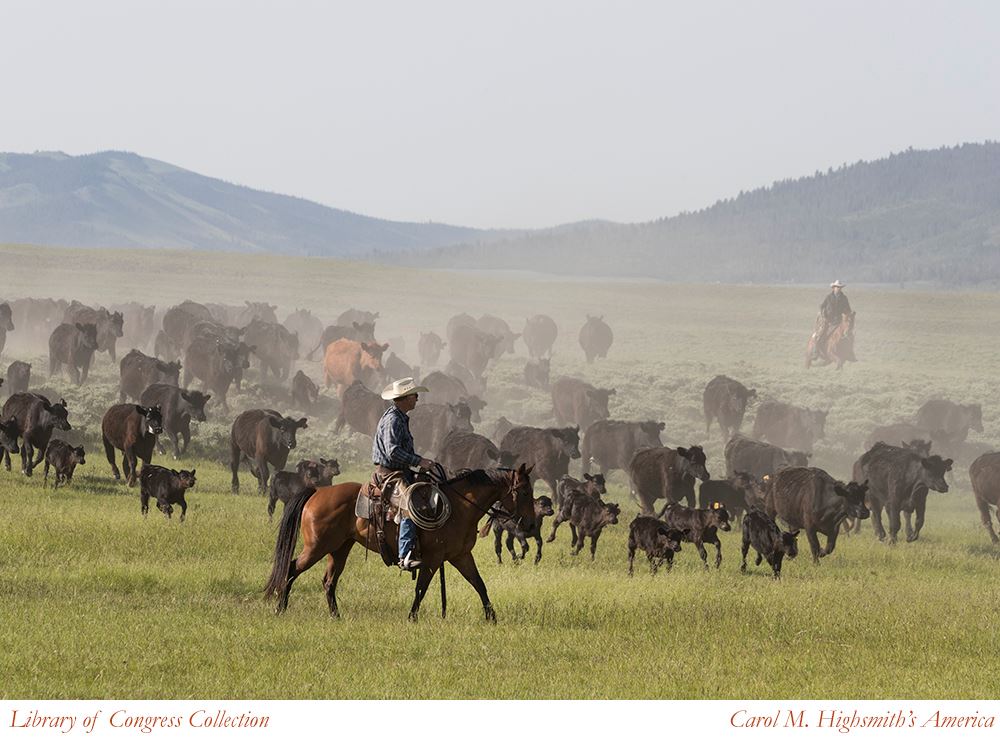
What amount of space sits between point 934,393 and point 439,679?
137 feet

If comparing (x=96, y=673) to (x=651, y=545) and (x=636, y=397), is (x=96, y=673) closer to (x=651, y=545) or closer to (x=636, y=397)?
(x=651, y=545)

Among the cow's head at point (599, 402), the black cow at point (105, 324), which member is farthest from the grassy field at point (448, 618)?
the black cow at point (105, 324)

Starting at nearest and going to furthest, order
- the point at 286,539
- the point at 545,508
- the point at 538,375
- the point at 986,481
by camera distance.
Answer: the point at 286,539 < the point at 545,508 < the point at 986,481 < the point at 538,375

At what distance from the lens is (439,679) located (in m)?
12.1

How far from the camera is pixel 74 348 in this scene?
132 feet

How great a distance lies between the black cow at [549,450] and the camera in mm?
29578

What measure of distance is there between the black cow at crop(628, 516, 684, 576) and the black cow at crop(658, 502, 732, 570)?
0.81 m

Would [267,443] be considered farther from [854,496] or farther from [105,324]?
[105,324]

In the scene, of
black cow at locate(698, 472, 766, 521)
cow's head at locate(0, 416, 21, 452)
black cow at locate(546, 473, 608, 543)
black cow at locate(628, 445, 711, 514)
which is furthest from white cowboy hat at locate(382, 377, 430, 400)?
cow's head at locate(0, 416, 21, 452)

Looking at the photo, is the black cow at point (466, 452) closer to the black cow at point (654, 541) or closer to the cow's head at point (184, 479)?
the cow's head at point (184, 479)

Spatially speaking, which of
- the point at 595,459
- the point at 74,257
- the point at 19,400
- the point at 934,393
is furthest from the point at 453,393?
the point at 74,257

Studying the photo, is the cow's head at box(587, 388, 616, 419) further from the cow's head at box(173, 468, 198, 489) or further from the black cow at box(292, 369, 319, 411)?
the cow's head at box(173, 468, 198, 489)

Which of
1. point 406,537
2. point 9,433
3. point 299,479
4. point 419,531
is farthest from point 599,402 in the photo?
point 406,537

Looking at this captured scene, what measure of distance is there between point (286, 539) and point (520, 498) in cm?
258
